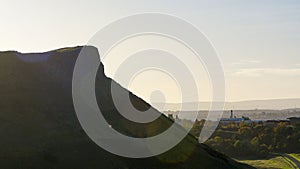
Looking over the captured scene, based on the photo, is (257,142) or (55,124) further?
(257,142)

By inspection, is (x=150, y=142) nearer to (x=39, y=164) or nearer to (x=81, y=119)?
(x=81, y=119)

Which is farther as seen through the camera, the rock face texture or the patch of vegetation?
the patch of vegetation

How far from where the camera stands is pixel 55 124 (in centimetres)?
7694

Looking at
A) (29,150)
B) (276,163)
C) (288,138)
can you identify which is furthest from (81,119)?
(288,138)

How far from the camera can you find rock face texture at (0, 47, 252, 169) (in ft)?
213

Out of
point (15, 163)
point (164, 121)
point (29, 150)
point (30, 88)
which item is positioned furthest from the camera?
point (164, 121)

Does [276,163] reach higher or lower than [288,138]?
lower

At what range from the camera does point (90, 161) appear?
215ft

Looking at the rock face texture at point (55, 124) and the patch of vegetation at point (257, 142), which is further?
the patch of vegetation at point (257, 142)

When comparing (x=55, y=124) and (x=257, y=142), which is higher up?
(x=257, y=142)

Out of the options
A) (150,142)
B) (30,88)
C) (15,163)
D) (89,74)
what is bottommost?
(15,163)

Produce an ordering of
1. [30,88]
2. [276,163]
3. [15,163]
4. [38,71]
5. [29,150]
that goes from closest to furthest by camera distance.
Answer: [15,163], [29,150], [30,88], [38,71], [276,163]

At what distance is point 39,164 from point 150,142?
2628 centimetres

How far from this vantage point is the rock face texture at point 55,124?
64.9 metres
